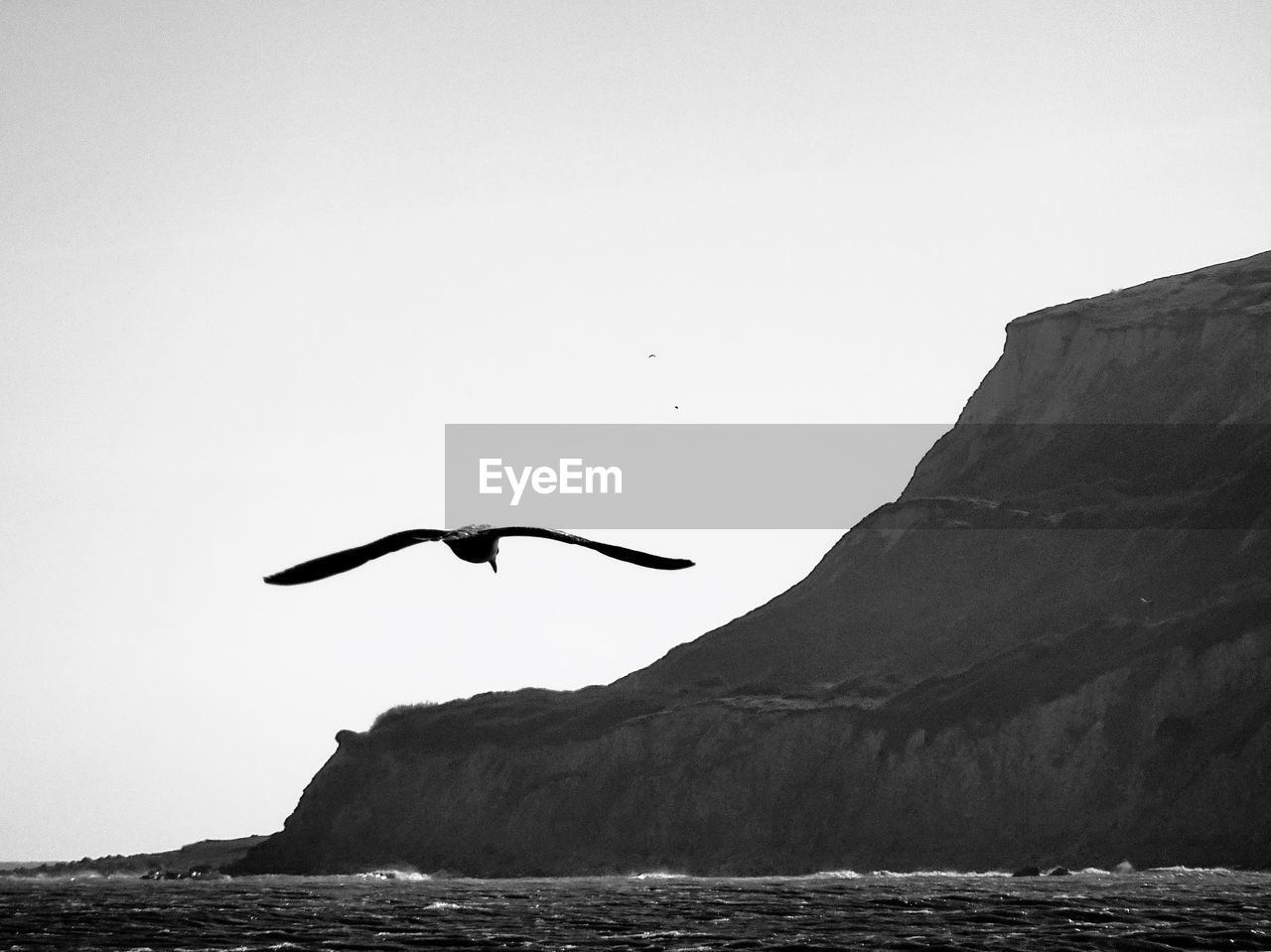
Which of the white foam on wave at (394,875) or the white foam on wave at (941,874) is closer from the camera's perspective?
the white foam on wave at (941,874)

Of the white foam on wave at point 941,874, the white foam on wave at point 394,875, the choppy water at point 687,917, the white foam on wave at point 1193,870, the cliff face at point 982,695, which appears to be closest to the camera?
the choppy water at point 687,917

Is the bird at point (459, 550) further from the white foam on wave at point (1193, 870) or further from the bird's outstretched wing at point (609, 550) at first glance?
the white foam on wave at point (1193, 870)

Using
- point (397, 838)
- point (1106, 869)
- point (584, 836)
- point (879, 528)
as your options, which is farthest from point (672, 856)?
point (879, 528)

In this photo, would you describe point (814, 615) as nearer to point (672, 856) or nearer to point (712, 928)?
point (672, 856)

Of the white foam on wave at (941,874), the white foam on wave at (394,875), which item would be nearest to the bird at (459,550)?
the white foam on wave at (941,874)

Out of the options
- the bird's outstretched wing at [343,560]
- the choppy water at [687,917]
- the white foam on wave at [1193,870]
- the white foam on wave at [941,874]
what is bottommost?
the white foam on wave at [941,874]

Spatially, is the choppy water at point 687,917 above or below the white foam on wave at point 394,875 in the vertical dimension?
above

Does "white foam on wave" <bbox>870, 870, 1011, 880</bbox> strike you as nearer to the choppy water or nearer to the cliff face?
the cliff face
